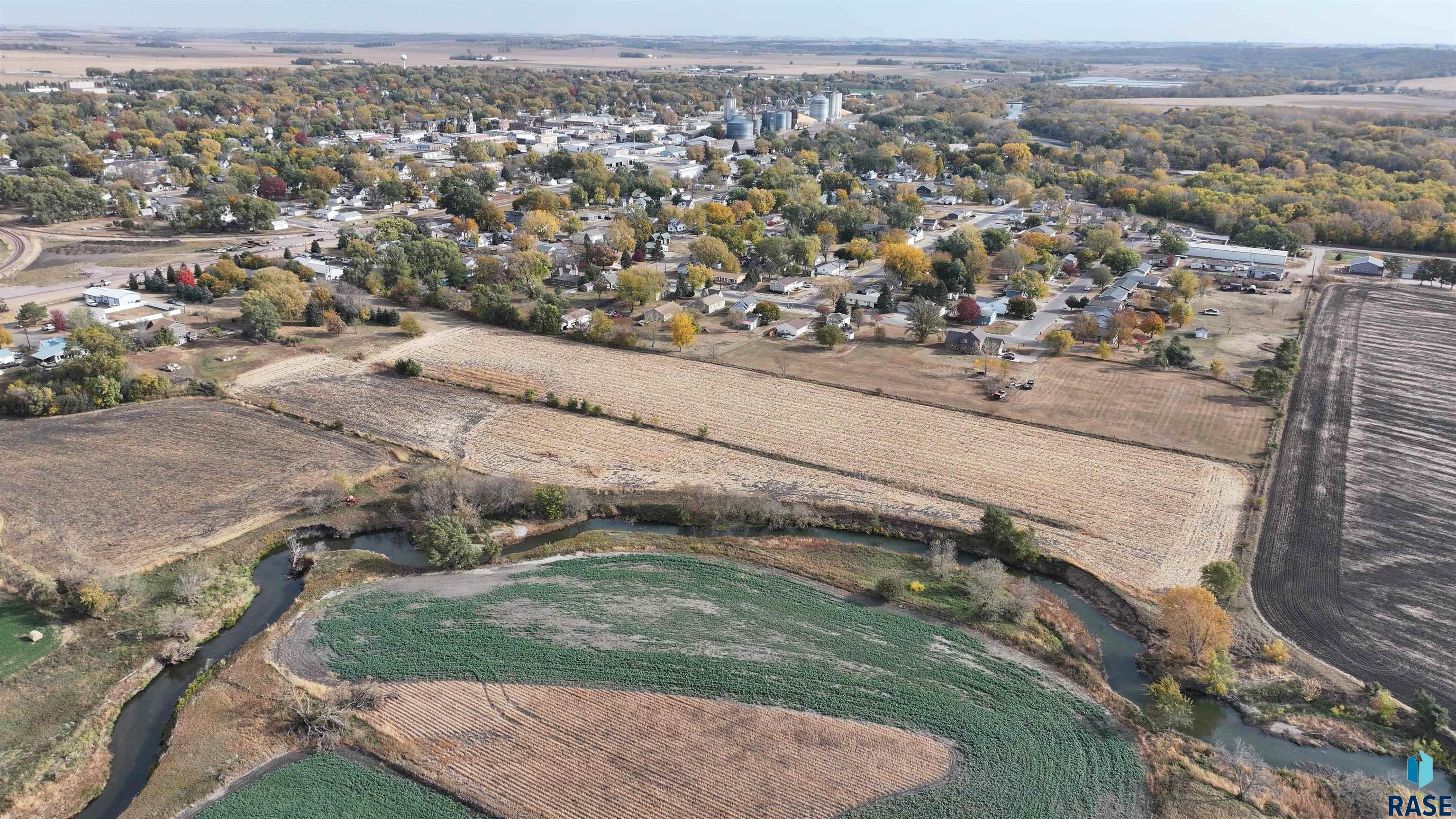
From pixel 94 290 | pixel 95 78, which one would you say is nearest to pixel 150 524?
pixel 94 290

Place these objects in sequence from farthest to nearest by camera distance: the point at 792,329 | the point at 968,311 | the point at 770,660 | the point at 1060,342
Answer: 1. the point at 968,311
2. the point at 792,329
3. the point at 1060,342
4. the point at 770,660

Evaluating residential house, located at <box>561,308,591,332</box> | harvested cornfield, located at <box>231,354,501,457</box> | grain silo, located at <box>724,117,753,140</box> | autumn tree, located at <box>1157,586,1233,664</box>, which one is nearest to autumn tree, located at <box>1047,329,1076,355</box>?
autumn tree, located at <box>1157,586,1233,664</box>

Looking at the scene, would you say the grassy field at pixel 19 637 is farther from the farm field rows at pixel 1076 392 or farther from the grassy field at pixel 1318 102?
the grassy field at pixel 1318 102

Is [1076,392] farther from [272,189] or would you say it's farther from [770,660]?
[272,189]

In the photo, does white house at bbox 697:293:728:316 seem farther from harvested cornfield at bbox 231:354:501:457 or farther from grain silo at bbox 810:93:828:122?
grain silo at bbox 810:93:828:122

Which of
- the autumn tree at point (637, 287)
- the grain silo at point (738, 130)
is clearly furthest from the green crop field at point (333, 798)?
Answer: the grain silo at point (738, 130)

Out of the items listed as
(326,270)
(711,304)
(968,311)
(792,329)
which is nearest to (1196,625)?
(792,329)
